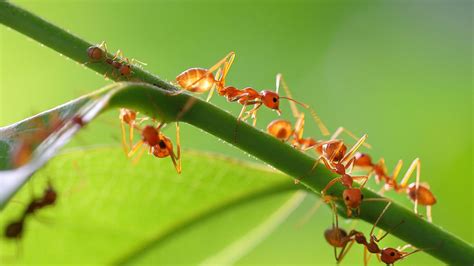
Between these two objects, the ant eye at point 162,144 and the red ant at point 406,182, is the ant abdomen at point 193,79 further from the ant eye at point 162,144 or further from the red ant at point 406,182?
the red ant at point 406,182

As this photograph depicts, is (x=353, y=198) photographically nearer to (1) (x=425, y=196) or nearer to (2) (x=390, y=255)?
(2) (x=390, y=255)

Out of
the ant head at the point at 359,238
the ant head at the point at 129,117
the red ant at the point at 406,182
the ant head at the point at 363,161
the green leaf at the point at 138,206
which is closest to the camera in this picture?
the ant head at the point at 129,117

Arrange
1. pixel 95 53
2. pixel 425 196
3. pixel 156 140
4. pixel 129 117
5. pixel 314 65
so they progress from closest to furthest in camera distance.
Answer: pixel 95 53, pixel 156 140, pixel 129 117, pixel 425 196, pixel 314 65

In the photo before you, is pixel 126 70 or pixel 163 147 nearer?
pixel 126 70

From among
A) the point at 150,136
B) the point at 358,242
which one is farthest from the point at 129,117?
the point at 358,242

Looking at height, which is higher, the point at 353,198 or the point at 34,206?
the point at 34,206

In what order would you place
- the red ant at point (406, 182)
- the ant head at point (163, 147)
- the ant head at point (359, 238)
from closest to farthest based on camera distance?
the ant head at point (163, 147)
the ant head at point (359, 238)
the red ant at point (406, 182)

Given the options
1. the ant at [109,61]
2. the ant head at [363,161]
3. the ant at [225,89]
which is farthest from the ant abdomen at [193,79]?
the ant head at [363,161]
